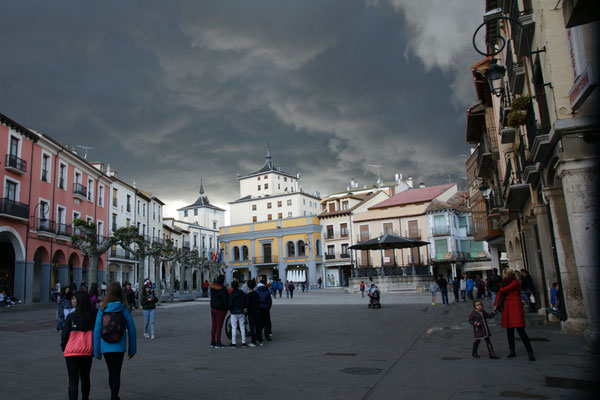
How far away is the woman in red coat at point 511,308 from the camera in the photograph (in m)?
8.23

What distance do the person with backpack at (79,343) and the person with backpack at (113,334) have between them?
0.10 m

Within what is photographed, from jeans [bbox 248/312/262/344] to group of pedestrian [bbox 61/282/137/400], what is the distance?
579cm

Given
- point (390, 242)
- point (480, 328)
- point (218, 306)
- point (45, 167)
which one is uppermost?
point (45, 167)

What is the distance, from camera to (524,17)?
11.1 m

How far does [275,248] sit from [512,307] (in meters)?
59.0

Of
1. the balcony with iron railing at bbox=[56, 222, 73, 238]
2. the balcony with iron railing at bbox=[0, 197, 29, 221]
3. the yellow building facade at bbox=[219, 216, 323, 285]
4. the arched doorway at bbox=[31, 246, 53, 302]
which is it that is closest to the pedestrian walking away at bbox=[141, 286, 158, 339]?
the balcony with iron railing at bbox=[0, 197, 29, 221]

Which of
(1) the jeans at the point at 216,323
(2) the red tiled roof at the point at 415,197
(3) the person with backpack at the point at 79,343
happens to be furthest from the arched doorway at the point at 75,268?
(3) the person with backpack at the point at 79,343

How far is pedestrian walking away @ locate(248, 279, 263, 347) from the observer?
1152 cm

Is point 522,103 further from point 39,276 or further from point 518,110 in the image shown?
point 39,276

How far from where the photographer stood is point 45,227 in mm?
32094

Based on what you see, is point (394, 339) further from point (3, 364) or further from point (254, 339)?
point (3, 364)

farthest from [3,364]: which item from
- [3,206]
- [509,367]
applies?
[3,206]

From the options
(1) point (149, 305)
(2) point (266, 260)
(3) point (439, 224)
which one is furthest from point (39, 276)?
(3) point (439, 224)

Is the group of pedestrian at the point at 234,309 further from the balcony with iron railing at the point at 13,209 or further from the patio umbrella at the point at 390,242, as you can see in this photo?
the patio umbrella at the point at 390,242
